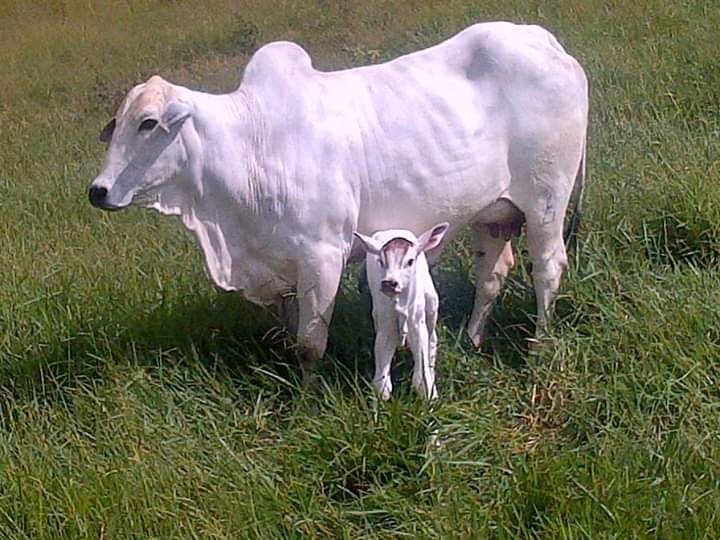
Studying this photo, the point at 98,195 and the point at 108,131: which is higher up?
the point at 108,131

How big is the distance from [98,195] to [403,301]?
113 cm

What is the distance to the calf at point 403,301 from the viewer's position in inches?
147

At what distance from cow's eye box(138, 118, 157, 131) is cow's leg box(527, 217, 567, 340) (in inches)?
60.2

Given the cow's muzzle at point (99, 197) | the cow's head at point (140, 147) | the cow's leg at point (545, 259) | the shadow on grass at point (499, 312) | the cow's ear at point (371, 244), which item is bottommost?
the shadow on grass at point (499, 312)

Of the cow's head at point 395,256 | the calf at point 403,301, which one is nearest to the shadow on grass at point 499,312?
the calf at point 403,301

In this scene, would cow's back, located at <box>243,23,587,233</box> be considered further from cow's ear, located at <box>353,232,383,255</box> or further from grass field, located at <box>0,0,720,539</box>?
grass field, located at <box>0,0,720,539</box>

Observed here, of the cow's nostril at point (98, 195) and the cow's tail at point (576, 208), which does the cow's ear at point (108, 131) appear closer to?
the cow's nostril at point (98, 195)

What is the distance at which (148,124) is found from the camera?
4.02 meters

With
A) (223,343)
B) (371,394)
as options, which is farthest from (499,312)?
(223,343)

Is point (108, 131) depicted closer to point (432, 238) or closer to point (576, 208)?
point (432, 238)

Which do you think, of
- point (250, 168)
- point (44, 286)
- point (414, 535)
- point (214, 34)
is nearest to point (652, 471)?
point (414, 535)

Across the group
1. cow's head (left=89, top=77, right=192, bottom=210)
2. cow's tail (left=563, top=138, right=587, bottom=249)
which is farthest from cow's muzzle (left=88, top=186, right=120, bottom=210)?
cow's tail (left=563, top=138, right=587, bottom=249)

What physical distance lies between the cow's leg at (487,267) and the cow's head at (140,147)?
1.39 meters

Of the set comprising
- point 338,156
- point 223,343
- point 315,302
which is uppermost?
point 338,156
